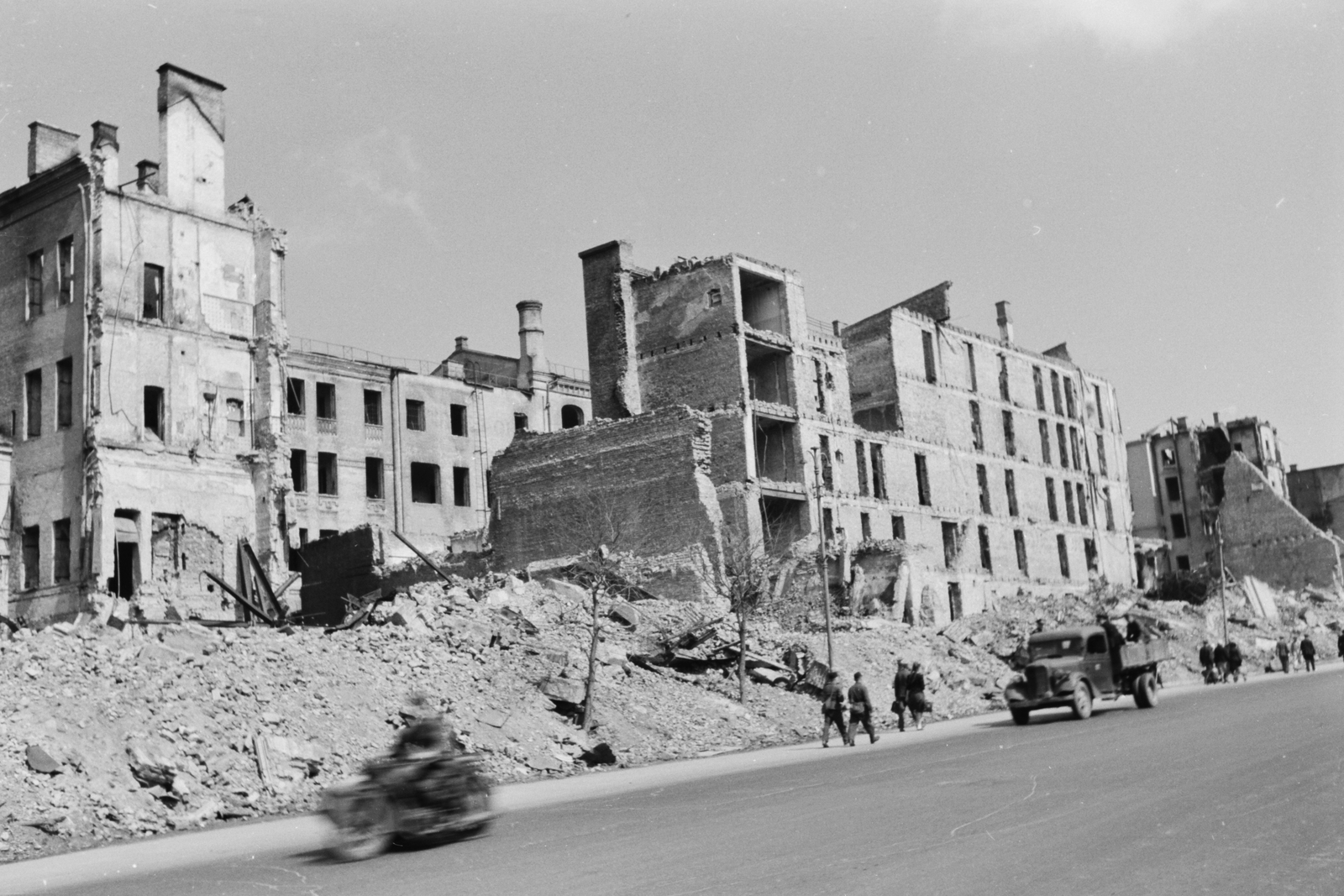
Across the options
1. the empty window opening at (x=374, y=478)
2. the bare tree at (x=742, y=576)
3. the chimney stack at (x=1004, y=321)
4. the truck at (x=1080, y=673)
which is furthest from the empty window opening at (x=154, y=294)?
the chimney stack at (x=1004, y=321)

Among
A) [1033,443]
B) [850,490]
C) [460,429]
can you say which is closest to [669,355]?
[850,490]

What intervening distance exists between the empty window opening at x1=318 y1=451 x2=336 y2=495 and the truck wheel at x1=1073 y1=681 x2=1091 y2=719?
1307 inches

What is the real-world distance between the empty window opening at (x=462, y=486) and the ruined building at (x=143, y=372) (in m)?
16.0

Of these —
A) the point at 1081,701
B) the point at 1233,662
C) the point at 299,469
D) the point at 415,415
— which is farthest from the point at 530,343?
the point at 1081,701

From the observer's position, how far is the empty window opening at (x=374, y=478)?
1953 inches

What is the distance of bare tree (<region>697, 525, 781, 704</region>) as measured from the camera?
27672 mm

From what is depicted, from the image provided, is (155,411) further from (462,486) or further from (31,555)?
(462,486)

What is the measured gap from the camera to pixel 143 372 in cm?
3366

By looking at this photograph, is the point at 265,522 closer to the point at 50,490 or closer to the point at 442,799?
the point at 50,490

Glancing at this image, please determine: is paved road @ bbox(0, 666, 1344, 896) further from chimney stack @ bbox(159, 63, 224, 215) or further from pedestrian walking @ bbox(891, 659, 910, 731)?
chimney stack @ bbox(159, 63, 224, 215)

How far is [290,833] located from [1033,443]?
51.9 metres

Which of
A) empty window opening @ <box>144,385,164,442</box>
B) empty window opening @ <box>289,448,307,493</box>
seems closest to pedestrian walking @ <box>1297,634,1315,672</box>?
empty window opening @ <box>144,385,164,442</box>

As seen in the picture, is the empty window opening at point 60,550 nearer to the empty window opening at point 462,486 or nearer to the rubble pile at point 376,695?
the rubble pile at point 376,695

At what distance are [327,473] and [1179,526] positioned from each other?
57.4 metres
